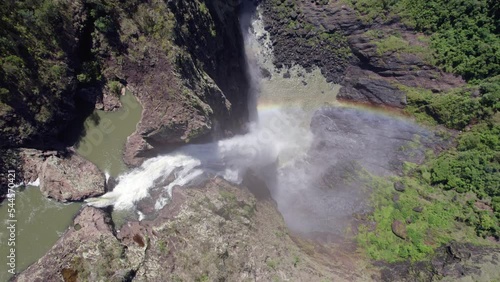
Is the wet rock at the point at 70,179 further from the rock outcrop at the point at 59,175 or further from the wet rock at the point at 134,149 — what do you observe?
the wet rock at the point at 134,149

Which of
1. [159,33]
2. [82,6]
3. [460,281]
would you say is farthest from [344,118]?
[82,6]

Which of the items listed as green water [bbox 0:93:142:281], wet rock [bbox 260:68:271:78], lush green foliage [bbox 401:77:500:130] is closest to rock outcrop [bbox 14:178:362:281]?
green water [bbox 0:93:142:281]

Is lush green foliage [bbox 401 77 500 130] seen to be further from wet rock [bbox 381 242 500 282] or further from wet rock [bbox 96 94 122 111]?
wet rock [bbox 96 94 122 111]

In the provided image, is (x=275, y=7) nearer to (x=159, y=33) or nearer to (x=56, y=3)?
(x=159, y=33)

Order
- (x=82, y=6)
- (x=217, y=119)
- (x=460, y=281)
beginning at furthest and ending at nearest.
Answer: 1. (x=217, y=119)
2. (x=460, y=281)
3. (x=82, y=6)

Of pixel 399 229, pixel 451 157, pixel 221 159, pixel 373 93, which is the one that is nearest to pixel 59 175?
pixel 221 159

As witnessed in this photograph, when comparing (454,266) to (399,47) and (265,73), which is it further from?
(265,73)

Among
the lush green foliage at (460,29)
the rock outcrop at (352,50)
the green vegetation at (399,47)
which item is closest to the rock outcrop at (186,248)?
the rock outcrop at (352,50)
